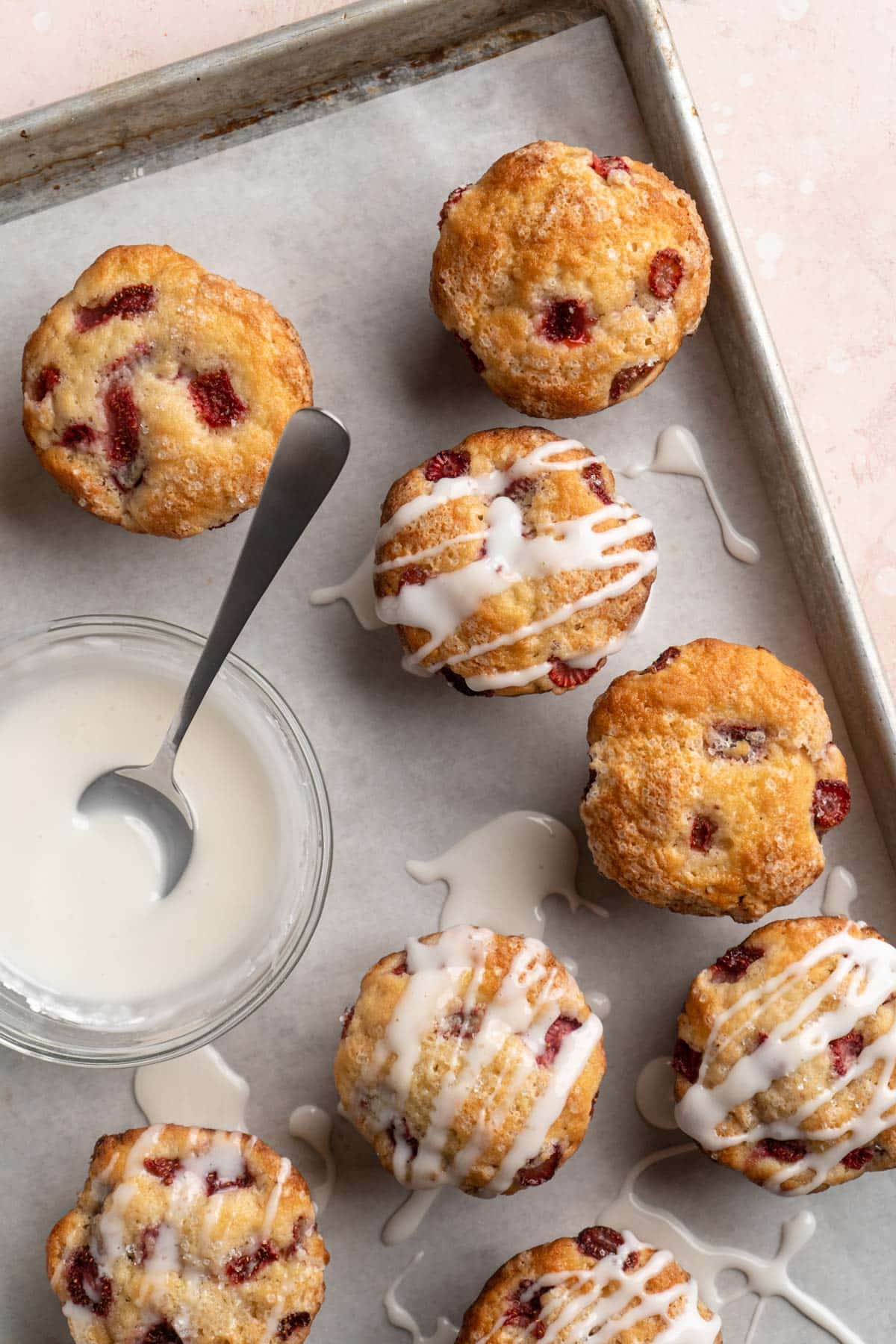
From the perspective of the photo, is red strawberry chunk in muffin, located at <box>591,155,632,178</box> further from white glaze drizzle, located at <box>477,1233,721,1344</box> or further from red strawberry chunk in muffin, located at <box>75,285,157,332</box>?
white glaze drizzle, located at <box>477,1233,721,1344</box>

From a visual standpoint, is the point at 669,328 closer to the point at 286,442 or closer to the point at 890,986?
the point at 286,442

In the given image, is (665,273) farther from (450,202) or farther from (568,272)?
(450,202)

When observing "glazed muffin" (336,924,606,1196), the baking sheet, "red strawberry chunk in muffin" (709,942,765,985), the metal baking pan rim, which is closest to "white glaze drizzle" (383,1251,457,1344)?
the baking sheet

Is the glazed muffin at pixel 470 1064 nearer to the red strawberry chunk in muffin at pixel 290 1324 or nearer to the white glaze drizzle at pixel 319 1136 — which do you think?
the white glaze drizzle at pixel 319 1136

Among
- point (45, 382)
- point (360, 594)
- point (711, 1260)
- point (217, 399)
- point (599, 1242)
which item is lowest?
point (711, 1260)

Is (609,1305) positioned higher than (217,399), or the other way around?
(217,399)

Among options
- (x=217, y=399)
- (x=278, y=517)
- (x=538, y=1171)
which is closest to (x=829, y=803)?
(x=538, y=1171)

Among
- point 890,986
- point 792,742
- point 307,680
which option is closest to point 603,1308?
point 890,986
